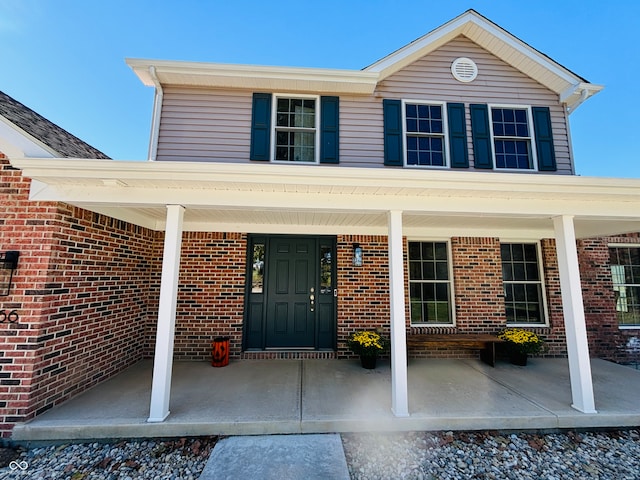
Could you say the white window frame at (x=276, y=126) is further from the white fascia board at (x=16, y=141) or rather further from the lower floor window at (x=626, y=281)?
the lower floor window at (x=626, y=281)

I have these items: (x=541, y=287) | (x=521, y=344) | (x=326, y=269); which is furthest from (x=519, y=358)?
(x=326, y=269)

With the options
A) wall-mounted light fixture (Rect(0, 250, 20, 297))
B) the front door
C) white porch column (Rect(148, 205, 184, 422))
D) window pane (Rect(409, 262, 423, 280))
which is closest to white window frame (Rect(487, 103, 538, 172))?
window pane (Rect(409, 262, 423, 280))

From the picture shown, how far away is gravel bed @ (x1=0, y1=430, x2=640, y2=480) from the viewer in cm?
256

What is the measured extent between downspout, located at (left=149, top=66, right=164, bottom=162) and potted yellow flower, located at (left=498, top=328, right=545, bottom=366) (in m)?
6.70

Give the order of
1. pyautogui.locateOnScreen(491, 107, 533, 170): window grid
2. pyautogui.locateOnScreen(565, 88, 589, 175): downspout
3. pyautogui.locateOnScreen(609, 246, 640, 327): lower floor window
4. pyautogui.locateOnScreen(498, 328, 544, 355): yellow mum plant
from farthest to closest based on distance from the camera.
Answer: pyautogui.locateOnScreen(609, 246, 640, 327): lower floor window
pyautogui.locateOnScreen(491, 107, 533, 170): window grid
pyautogui.locateOnScreen(565, 88, 589, 175): downspout
pyautogui.locateOnScreen(498, 328, 544, 355): yellow mum plant

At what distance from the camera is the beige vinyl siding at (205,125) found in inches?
196

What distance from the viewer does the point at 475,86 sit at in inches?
215

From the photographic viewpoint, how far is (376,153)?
16.8 ft

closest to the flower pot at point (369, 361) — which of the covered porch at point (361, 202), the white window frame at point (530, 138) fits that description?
the covered porch at point (361, 202)

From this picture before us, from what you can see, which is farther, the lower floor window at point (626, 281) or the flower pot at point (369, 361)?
the lower floor window at point (626, 281)

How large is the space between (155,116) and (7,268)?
3018 mm

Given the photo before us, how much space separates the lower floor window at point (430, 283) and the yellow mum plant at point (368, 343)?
912 mm

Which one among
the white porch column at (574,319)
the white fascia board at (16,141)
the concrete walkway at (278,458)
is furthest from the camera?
the white porch column at (574,319)

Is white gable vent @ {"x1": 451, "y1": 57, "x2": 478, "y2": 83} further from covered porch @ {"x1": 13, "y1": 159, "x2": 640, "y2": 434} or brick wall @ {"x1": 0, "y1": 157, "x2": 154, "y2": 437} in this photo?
brick wall @ {"x1": 0, "y1": 157, "x2": 154, "y2": 437}
